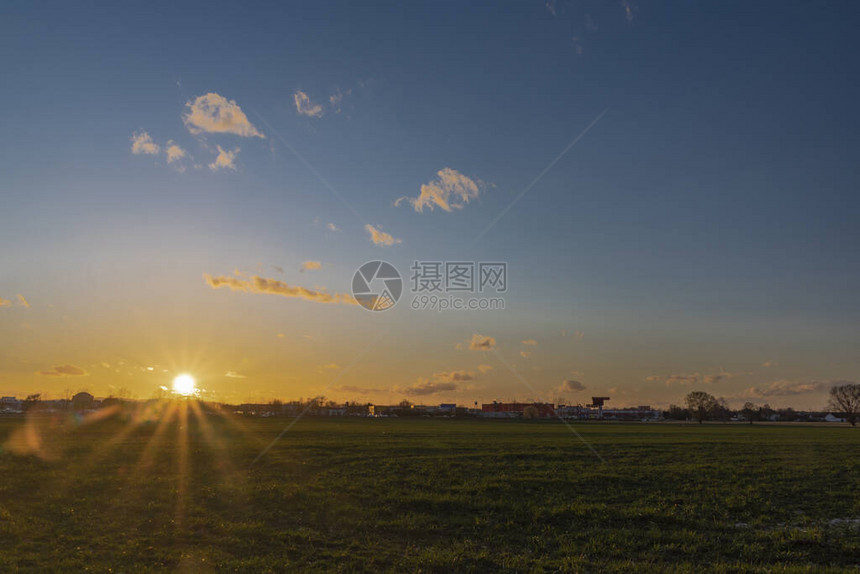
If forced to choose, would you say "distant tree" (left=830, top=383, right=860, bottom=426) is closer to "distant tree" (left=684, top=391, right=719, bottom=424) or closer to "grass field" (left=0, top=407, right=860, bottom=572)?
"distant tree" (left=684, top=391, right=719, bottom=424)

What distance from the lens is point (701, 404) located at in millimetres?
169125

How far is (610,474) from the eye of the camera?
29.7 metres

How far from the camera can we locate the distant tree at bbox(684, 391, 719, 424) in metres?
168

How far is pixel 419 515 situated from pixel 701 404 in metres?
175

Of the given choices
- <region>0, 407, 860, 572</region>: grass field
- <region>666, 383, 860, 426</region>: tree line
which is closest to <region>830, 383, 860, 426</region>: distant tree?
<region>666, 383, 860, 426</region>: tree line

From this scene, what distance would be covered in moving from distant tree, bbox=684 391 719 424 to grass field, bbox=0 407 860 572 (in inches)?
5888

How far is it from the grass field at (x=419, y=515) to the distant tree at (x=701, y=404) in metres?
150

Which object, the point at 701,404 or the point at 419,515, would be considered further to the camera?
the point at 701,404

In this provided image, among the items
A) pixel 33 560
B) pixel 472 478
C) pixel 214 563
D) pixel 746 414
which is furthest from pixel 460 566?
pixel 746 414

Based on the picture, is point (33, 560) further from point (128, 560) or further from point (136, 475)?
point (136, 475)

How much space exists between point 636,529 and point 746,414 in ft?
634

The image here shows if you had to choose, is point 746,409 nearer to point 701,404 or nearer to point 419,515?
point 701,404

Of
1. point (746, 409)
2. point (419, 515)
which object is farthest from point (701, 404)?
point (419, 515)

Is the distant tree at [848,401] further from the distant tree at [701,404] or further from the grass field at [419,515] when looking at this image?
the grass field at [419,515]
